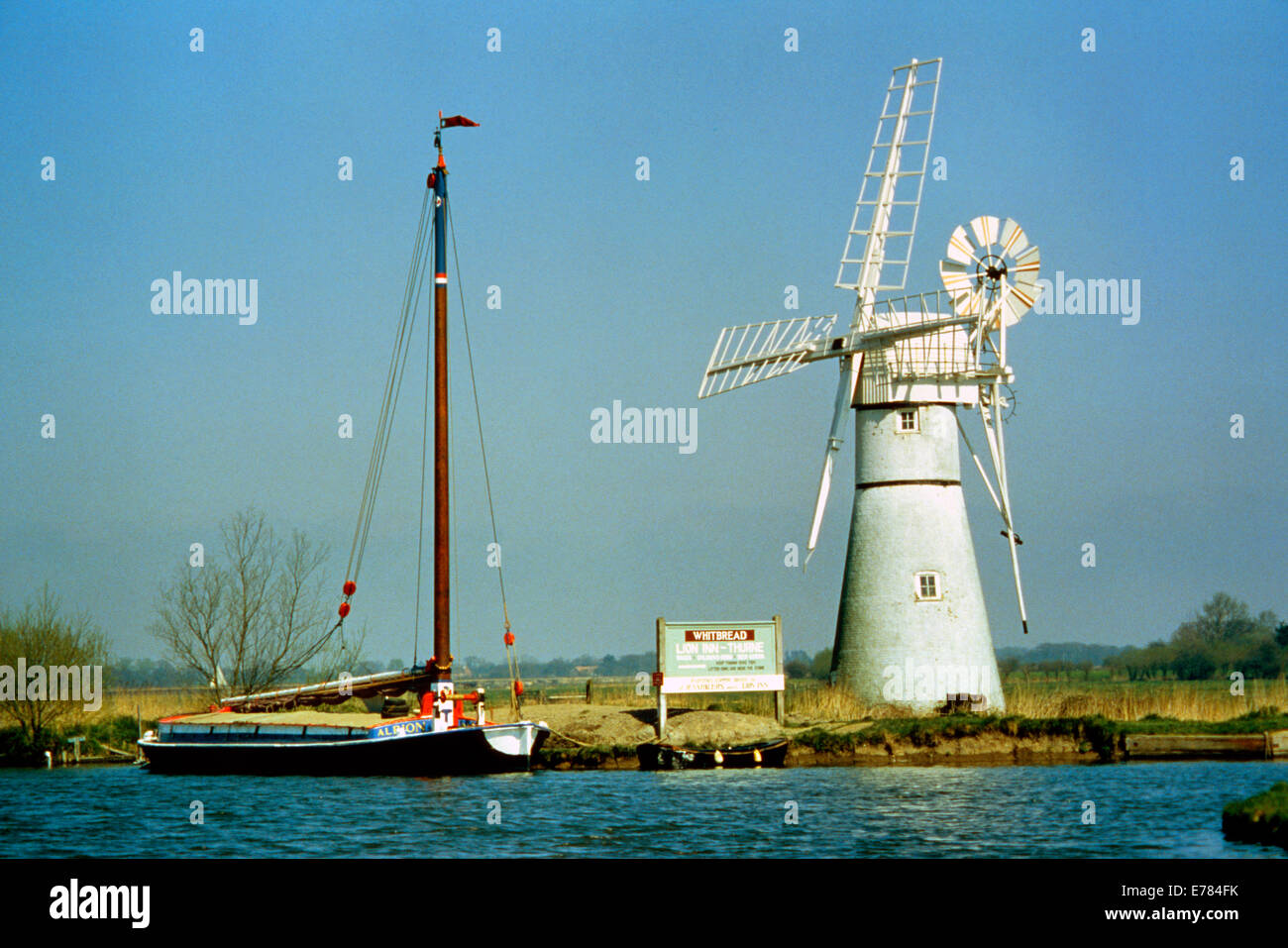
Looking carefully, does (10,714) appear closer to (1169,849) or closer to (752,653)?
(752,653)

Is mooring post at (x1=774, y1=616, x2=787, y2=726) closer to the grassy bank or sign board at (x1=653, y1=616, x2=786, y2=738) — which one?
sign board at (x1=653, y1=616, x2=786, y2=738)

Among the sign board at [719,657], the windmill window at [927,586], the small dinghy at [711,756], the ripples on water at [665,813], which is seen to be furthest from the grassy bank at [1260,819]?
the sign board at [719,657]

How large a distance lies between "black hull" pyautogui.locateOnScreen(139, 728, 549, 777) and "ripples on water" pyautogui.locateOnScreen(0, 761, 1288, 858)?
618 mm

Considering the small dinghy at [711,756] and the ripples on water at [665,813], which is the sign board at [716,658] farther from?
the ripples on water at [665,813]

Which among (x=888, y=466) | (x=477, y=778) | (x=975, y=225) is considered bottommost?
(x=477, y=778)

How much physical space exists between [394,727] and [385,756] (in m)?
0.84

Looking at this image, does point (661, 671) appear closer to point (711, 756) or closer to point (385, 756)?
point (711, 756)

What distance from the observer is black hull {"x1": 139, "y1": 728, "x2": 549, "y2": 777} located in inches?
1442

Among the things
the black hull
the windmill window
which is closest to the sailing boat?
the black hull
